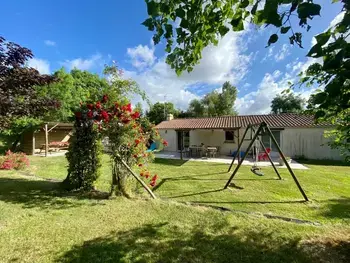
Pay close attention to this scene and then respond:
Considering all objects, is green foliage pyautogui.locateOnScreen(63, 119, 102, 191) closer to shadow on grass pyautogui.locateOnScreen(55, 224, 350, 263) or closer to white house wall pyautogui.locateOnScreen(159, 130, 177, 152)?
shadow on grass pyautogui.locateOnScreen(55, 224, 350, 263)

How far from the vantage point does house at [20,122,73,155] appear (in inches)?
682

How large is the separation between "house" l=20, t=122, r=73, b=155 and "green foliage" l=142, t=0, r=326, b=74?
645 inches

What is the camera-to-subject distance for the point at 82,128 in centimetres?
605

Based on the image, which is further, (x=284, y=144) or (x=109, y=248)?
(x=284, y=144)

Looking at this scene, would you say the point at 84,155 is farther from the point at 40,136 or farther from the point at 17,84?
the point at 40,136

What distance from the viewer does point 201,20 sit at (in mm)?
2311

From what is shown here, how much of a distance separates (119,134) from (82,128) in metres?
1.27

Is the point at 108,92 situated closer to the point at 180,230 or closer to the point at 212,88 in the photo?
the point at 180,230

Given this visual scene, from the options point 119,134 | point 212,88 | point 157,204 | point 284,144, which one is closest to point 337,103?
point 157,204

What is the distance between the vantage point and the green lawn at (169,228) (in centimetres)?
308

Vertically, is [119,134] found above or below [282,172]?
above

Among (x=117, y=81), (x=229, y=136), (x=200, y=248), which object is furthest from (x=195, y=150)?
(x=200, y=248)

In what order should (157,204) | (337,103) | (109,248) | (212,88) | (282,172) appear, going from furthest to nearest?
1. (212,88)
2. (282,172)
3. (157,204)
4. (109,248)
5. (337,103)

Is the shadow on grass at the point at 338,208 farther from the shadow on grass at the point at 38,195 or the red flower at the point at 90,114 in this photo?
the red flower at the point at 90,114
